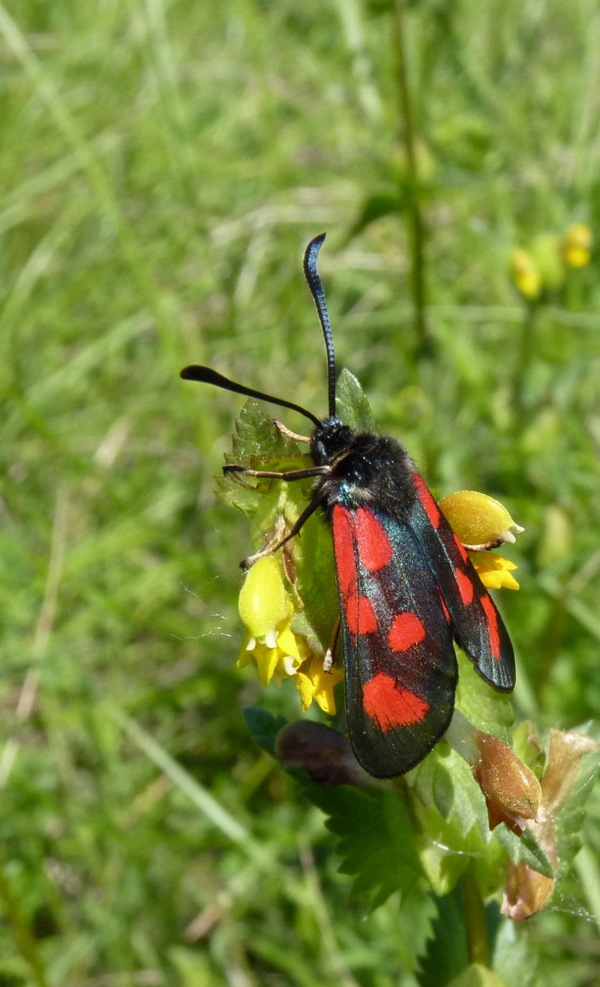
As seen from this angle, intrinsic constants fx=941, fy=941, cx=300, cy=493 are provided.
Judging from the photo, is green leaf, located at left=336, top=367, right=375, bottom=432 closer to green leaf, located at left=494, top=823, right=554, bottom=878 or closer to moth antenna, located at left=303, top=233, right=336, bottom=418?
moth antenna, located at left=303, top=233, right=336, bottom=418

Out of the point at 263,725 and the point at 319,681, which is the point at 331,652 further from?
the point at 263,725

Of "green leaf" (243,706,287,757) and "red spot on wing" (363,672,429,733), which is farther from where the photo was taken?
"green leaf" (243,706,287,757)

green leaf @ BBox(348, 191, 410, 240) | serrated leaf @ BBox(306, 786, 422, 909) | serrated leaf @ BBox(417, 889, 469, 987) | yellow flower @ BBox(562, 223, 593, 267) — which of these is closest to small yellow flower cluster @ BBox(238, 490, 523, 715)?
serrated leaf @ BBox(306, 786, 422, 909)

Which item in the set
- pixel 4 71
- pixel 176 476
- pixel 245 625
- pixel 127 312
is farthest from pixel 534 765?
pixel 4 71

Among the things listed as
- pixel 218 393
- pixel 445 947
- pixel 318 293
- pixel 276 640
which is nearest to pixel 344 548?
pixel 276 640

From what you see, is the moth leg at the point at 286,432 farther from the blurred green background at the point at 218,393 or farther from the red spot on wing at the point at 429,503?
the blurred green background at the point at 218,393

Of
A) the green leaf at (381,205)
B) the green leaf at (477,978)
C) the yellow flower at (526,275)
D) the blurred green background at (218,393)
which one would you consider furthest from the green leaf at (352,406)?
the yellow flower at (526,275)
